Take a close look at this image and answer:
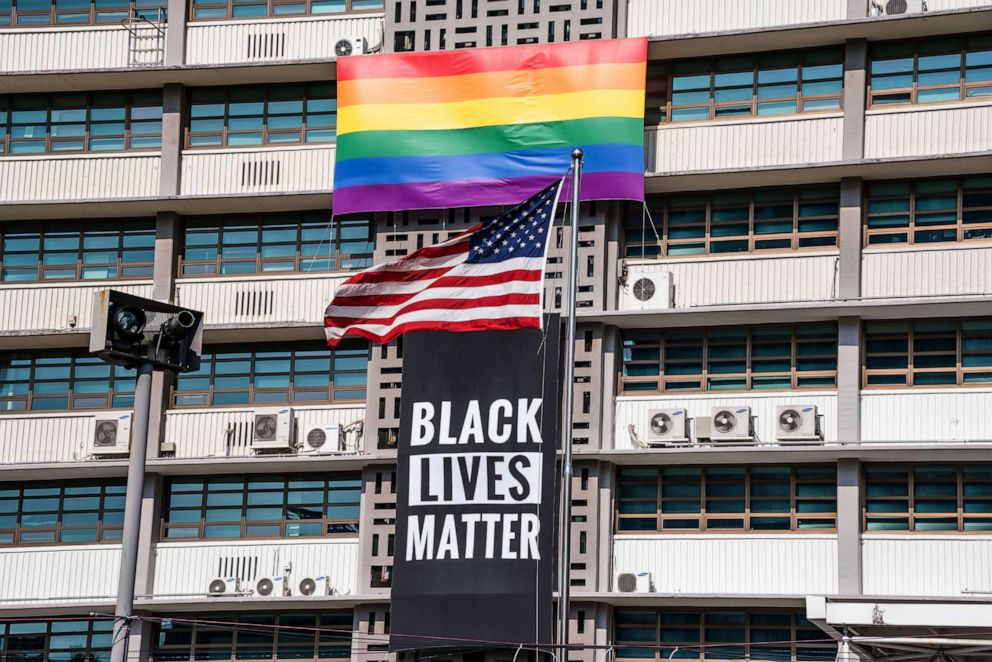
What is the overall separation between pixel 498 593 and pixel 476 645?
0.91 metres

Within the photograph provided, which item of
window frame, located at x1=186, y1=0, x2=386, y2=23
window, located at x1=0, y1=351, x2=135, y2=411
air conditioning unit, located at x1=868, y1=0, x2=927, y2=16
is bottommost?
window, located at x1=0, y1=351, x2=135, y2=411

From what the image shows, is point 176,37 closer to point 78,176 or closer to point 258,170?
point 258,170

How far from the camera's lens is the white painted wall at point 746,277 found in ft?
103

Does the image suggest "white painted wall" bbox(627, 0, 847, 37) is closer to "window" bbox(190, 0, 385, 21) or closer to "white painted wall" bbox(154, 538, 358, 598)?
"window" bbox(190, 0, 385, 21)

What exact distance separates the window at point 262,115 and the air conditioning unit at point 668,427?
8025mm

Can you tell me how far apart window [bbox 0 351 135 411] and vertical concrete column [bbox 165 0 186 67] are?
5.70m

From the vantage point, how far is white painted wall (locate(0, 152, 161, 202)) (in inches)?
1353

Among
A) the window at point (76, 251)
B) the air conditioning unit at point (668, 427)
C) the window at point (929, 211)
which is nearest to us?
the air conditioning unit at point (668, 427)

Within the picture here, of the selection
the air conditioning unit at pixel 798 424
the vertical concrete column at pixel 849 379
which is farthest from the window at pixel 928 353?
the air conditioning unit at pixel 798 424

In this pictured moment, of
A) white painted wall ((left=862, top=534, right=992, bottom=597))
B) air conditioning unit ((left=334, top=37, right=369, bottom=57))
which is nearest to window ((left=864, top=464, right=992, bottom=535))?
white painted wall ((left=862, top=534, right=992, bottom=597))

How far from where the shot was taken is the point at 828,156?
31531 mm

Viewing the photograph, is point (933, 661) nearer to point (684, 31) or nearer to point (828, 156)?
point (828, 156)

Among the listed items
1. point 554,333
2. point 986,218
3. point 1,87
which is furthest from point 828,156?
point 1,87

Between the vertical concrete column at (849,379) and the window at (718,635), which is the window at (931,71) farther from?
the window at (718,635)
